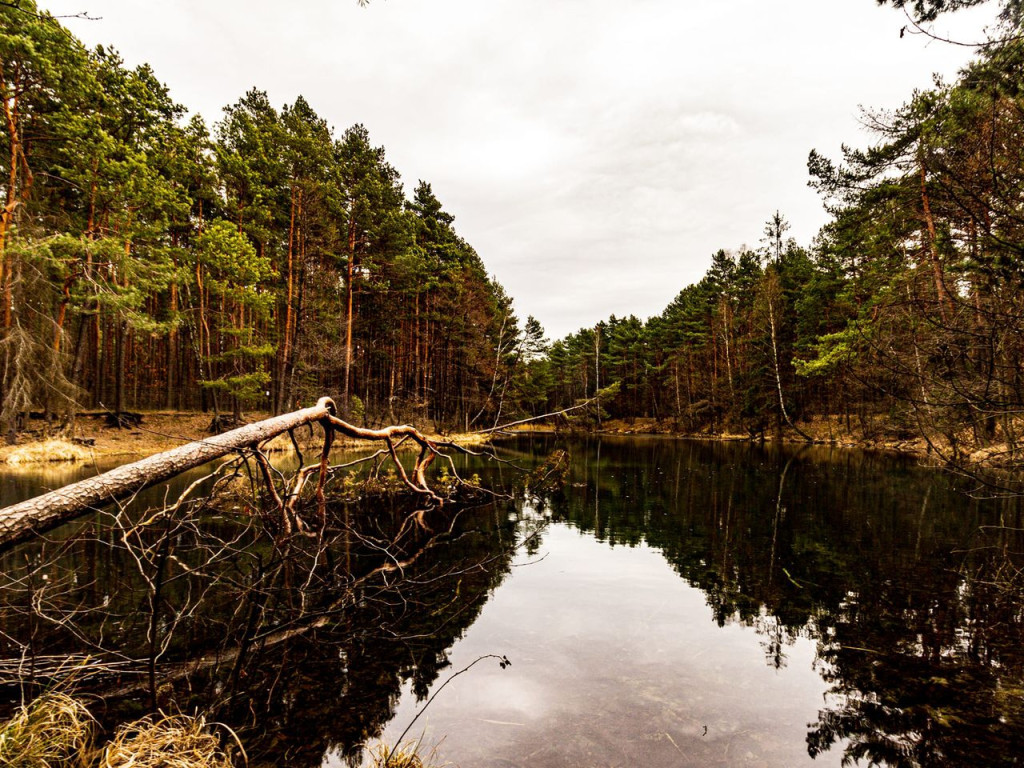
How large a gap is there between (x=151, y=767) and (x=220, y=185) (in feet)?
100

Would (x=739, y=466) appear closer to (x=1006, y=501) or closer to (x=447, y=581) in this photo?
(x=1006, y=501)

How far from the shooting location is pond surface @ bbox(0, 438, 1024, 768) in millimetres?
3729

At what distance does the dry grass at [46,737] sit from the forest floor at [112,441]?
11.0 meters

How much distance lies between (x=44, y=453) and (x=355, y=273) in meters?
16.9

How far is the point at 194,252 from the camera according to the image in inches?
901

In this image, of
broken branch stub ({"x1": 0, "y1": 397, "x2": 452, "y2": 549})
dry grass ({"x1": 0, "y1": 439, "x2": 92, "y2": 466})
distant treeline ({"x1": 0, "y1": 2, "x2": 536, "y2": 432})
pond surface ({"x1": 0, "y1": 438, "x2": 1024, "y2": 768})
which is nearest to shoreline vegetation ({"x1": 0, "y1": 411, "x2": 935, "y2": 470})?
dry grass ({"x1": 0, "y1": 439, "x2": 92, "y2": 466})

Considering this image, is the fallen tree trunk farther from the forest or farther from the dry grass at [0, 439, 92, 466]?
the dry grass at [0, 439, 92, 466]

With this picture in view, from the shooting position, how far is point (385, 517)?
11375 mm

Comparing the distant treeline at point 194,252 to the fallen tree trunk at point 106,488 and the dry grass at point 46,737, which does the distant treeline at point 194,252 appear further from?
the dry grass at point 46,737

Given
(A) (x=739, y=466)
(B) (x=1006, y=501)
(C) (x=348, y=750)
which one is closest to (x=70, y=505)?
(C) (x=348, y=750)

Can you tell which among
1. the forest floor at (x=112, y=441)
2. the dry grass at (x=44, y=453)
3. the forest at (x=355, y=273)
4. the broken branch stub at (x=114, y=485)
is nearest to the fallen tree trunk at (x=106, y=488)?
the broken branch stub at (x=114, y=485)

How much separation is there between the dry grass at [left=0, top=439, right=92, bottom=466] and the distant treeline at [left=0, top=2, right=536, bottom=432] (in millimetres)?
1542

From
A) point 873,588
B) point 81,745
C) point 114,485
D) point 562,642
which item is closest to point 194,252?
point 114,485

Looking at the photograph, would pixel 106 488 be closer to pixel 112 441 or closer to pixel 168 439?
pixel 168 439
